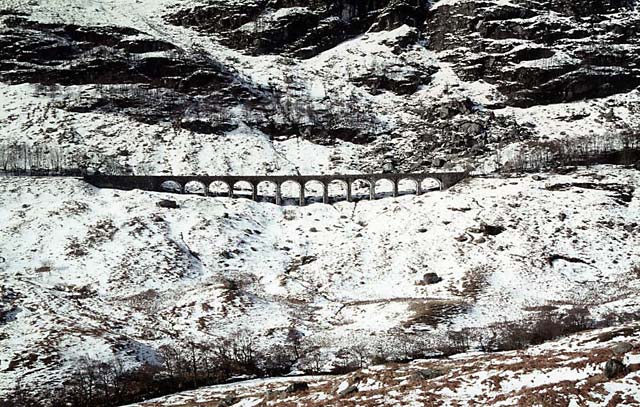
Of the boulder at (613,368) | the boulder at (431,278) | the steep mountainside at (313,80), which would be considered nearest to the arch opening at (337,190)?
the steep mountainside at (313,80)

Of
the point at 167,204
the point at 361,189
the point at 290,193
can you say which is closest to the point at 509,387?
the point at 167,204

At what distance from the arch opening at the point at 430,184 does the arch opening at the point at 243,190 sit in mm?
28724

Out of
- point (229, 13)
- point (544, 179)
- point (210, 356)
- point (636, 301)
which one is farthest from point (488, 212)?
point (229, 13)

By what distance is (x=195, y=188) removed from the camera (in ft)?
304

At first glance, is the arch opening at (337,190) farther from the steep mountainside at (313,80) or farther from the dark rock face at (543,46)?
the dark rock face at (543,46)

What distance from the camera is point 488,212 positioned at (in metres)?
74.0

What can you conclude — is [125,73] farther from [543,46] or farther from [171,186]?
[543,46]

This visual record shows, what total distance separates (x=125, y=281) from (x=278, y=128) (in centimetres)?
6844

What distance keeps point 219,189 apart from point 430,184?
36.0m

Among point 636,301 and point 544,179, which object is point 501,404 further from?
point 544,179

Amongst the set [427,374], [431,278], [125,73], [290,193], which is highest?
[125,73]

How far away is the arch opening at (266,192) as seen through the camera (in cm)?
8925

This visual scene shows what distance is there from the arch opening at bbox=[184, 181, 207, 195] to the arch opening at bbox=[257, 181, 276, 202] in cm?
932

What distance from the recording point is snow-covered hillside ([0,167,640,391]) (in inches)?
1859
